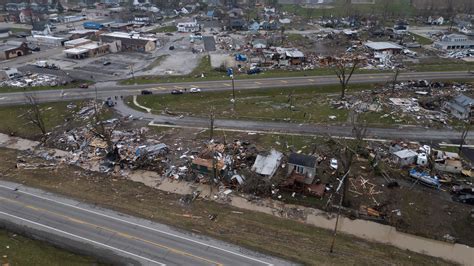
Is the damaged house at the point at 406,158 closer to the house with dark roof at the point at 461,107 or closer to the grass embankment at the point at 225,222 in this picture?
the grass embankment at the point at 225,222

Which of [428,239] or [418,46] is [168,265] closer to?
[428,239]

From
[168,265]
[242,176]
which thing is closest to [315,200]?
[242,176]

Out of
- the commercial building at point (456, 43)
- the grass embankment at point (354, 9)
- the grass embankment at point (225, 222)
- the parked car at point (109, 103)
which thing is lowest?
the grass embankment at point (225, 222)

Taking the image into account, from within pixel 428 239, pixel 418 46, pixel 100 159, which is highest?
pixel 418 46

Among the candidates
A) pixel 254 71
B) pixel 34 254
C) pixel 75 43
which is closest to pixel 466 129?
pixel 254 71

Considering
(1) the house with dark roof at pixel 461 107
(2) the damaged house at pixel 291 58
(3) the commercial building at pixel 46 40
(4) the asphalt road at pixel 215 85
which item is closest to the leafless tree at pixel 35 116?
(4) the asphalt road at pixel 215 85

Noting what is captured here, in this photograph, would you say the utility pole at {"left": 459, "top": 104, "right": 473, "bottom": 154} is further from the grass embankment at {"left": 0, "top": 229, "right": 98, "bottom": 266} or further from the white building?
the white building
